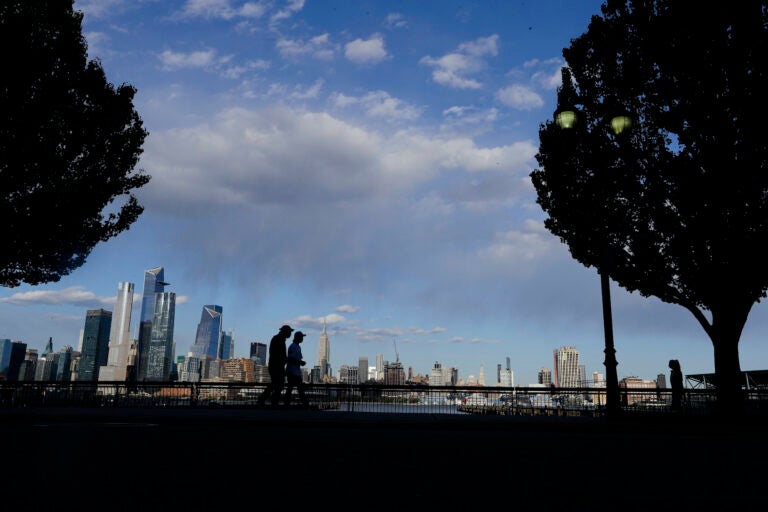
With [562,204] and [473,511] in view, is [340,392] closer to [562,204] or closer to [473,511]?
[562,204]

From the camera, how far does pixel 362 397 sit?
1884 centimetres

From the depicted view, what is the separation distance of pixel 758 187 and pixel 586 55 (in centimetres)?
675

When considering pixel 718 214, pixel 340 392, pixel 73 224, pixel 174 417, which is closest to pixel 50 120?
pixel 73 224

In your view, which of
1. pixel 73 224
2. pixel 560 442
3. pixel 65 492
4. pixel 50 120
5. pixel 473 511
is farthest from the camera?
pixel 73 224

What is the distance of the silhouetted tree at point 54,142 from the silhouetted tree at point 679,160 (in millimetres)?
13904

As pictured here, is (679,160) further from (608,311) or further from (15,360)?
(15,360)

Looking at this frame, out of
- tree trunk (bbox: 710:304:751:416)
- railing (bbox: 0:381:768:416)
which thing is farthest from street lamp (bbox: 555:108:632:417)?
railing (bbox: 0:381:768:416)

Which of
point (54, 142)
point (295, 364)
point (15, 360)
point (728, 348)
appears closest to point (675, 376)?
point (728, 348)

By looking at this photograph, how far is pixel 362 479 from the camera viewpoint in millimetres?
4469

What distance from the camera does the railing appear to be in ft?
61.1

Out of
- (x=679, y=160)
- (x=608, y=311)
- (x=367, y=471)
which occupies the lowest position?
(x=367, y=471)

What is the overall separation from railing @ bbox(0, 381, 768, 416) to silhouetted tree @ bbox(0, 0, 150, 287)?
3.90m

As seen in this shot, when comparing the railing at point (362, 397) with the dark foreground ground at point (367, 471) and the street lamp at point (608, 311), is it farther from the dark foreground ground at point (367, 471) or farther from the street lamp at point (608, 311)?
the dark foreground ground at point (367, 471)

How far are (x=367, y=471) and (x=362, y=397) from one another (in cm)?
1425
